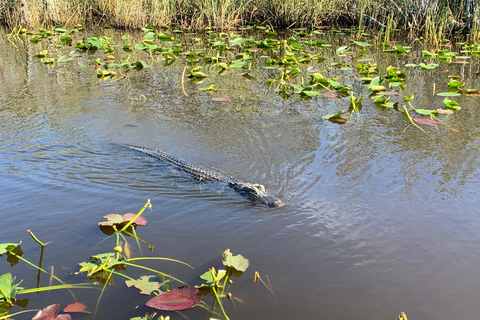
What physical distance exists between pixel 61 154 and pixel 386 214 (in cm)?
287

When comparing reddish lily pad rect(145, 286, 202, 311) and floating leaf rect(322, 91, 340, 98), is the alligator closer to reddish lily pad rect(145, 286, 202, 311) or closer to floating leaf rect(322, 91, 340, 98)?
reddish lily pad rect(145, 286, 202, 311)

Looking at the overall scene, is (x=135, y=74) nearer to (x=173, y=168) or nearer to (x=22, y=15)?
(x=173, y=168)

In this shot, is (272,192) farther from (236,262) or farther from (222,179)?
(236,262)

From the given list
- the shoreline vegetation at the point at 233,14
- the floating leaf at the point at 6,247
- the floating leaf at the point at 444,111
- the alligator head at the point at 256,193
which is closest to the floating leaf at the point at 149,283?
the floating leaf at the point at 6,247

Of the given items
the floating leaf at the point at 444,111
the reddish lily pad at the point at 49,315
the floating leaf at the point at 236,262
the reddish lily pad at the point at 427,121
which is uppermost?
the floating leaf at the point at 444,111

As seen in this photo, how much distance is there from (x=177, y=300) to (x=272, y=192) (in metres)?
1.47

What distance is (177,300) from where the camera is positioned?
206 centimetres

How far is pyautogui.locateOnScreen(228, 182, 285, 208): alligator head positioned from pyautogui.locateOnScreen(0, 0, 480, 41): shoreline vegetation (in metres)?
7.45

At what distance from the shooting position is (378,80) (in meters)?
5.57

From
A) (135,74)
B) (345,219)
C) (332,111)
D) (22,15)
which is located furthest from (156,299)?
(22,15)

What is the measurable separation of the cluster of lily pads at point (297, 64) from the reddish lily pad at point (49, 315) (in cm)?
349

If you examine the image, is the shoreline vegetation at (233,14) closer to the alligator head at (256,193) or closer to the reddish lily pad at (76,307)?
the alligator head at (256,193)

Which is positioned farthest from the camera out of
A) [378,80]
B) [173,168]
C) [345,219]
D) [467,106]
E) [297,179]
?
[378,80]

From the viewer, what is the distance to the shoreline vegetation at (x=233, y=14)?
960 cm
